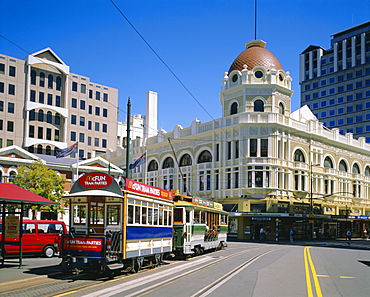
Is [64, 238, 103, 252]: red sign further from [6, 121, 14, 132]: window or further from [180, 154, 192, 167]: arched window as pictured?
[6, 121, 14, 132]: window

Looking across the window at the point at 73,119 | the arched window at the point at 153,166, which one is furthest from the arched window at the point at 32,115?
the arched window at the point at 153,166

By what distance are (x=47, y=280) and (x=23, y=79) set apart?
60717 mm

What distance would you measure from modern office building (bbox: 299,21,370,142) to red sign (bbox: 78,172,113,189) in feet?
303

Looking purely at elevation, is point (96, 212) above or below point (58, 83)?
below

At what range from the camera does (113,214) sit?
1524 centimetres

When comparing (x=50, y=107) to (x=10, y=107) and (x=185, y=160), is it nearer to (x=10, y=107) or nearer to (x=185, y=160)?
(x=10, y=107)

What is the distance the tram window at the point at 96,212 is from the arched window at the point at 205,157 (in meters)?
42.6

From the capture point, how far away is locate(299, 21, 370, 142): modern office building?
9919 centimetres

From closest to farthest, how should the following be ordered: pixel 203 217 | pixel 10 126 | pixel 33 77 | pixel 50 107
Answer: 1. pixel 203 217
2. pixel 10 126
3. pixel 33 77
4. pixel 50 107

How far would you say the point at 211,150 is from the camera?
56844 mm

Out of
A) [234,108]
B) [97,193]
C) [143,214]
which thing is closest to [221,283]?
[143,214]

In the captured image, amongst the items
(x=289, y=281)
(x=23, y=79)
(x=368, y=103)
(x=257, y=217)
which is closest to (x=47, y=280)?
(x=289, y=281)

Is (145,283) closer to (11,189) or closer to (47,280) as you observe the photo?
(47,280)

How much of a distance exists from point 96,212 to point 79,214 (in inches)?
25.3
